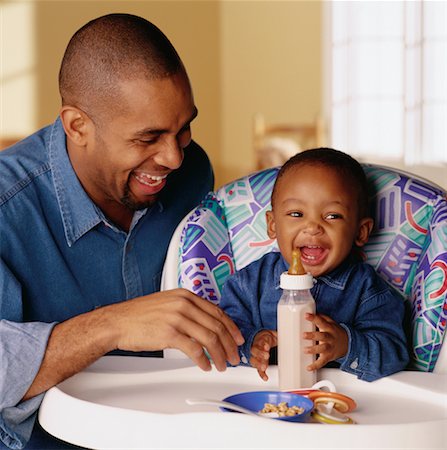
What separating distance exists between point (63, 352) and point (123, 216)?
553 mm

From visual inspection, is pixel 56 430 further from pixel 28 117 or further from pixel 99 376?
pixel 28 117

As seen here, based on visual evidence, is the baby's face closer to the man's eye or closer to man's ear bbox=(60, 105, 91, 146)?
the man's eye

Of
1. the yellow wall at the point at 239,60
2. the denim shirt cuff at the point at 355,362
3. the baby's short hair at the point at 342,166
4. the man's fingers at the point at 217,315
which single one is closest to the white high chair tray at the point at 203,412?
the denim shirt cuff at the point at 355,362

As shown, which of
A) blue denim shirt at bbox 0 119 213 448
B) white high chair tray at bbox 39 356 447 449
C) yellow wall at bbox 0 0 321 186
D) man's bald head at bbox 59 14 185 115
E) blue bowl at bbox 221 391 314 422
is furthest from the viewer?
yellow wall at bbox 0 0 321 186

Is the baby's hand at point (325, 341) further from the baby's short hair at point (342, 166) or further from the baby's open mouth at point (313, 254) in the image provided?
the baby's short hair at point (342, 166)

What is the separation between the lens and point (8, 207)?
1.76 m

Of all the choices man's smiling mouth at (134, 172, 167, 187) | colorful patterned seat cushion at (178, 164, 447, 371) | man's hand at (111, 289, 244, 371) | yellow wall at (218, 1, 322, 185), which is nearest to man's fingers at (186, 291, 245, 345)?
man's hand at (111, 289, 244, 371)

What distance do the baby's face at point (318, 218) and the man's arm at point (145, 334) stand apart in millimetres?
295

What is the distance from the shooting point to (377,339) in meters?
1.57

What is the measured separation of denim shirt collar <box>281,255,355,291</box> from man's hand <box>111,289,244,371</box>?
1.05 feet

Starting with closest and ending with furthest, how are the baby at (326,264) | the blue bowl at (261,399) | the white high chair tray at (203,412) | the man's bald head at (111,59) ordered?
the white high chair tray at (203,412), the blue bowl at (261,399), the baby at (326,264), the man's bald head at (111,59)

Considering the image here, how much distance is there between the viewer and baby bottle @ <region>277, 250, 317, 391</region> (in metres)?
1.36

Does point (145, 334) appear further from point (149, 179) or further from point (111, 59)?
point (111, 59)

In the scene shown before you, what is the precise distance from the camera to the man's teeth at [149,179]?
1.87 m
